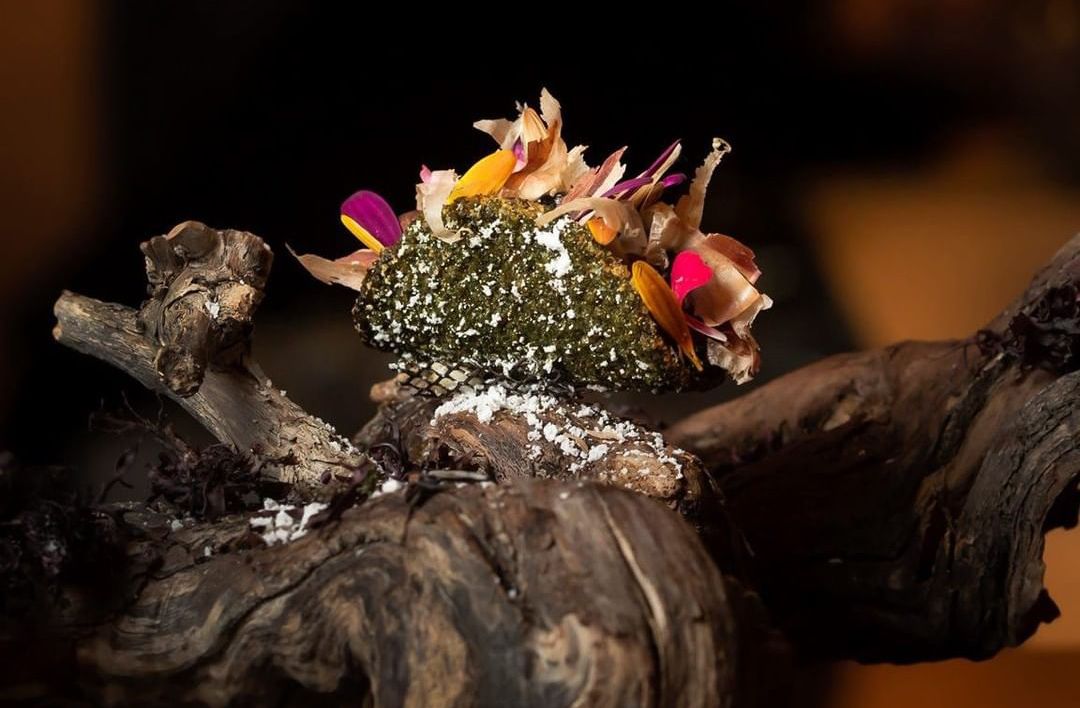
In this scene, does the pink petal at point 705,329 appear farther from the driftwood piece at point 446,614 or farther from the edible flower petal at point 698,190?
the driftwood piece at point 446,614

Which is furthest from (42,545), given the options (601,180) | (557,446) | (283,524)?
(601,180)

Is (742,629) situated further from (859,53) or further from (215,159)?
(859,53)

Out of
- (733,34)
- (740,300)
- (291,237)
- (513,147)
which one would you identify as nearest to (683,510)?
(740,300)

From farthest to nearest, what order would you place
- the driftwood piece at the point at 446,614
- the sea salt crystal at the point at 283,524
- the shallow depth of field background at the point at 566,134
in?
the shallow depth of field background at the point at 566,134 < the sea salt crystal at the point at 283,524 < the driftwood piece at the point at 446,614

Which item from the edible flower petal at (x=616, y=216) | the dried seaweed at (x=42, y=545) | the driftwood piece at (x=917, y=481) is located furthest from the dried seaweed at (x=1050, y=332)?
the dried seaweed at (x=42, y=545)

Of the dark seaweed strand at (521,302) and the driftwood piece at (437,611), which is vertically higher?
the dark seaweed strand at (521,302)

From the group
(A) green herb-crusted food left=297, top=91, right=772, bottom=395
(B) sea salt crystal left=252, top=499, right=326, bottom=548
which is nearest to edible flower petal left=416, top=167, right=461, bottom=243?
(A) green herb-crusted food left=297, top=91, right=772, bottom=395

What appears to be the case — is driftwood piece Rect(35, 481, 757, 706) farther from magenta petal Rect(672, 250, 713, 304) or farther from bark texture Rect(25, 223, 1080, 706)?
magenta petal Rect(672, 250, 713, 304)
